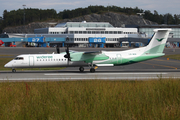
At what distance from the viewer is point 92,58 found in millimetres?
31469

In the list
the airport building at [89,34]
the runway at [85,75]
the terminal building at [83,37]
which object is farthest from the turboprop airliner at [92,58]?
the airport building at [89,34]

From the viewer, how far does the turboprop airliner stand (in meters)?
30.5

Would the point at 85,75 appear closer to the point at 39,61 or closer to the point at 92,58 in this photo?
the point at 92,58

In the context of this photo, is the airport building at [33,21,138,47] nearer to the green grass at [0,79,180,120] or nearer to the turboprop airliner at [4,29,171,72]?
the turboprop airliner at [4,29,171,72]

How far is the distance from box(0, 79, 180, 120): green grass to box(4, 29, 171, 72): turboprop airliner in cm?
1680

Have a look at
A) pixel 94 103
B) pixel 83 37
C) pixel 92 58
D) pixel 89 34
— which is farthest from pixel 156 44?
pixel 83 37

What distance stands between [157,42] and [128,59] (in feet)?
16.8

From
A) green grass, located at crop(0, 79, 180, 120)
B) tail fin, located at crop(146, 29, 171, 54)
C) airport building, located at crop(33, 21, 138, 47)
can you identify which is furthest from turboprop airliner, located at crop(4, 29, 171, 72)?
airport building, located at crop(33, 21, 138, 47)

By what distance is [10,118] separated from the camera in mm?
9508

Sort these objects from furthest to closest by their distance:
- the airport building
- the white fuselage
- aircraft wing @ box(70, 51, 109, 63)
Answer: the airport building < aircraft wing @ box(70, 51, 109, 63) < the white fuselage

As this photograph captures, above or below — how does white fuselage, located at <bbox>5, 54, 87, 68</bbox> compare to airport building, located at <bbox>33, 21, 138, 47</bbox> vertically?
below

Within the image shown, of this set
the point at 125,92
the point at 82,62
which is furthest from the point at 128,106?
the point at 82,62

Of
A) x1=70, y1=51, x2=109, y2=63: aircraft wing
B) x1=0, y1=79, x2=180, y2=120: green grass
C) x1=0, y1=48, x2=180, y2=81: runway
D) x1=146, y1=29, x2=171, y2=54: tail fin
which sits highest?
x1=146, y1=29, x2=171, y2=54: tail fin

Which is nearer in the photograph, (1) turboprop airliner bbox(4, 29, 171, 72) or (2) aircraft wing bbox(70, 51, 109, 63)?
(1) turboprop airliner bbox(4, 29, 171, 72)
